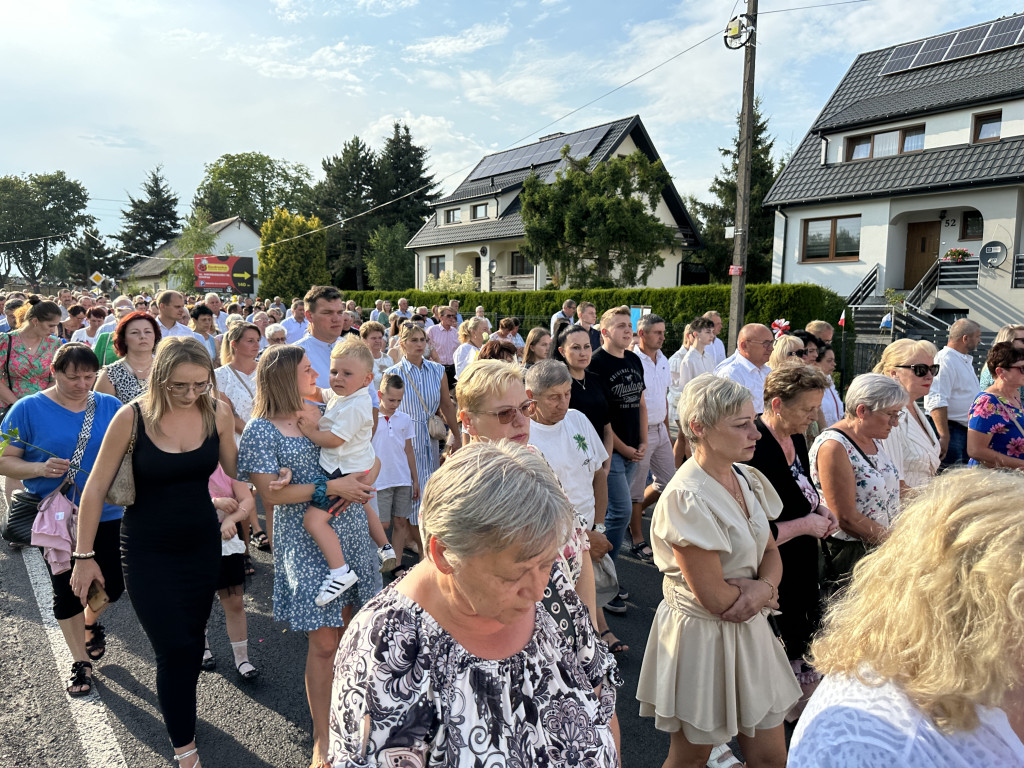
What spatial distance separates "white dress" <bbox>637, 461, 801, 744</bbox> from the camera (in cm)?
241

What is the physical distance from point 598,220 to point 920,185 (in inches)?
402

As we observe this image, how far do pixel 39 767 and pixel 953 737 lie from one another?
370 centimetres

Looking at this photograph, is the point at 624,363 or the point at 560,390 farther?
the point at 624,363

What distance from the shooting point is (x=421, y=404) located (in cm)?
571

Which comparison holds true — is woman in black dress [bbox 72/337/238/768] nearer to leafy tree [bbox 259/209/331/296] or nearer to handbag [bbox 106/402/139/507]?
handbag [bbox 106/402/139/507]

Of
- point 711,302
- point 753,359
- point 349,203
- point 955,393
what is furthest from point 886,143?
point 349,203

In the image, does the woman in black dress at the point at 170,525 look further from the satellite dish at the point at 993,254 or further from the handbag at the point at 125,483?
the satellite dish at the point at 993,254

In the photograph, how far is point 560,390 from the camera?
3.42 meters

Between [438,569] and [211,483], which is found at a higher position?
[438,569]

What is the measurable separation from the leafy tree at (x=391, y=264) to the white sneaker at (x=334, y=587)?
4256cm

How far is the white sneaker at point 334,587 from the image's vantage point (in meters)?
2.92

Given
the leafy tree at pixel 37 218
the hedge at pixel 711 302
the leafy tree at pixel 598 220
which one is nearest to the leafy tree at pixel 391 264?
the hedge at pixel 711 302

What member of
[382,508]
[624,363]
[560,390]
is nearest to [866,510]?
[560,390]

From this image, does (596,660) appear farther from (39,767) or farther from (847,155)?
(847,155)
